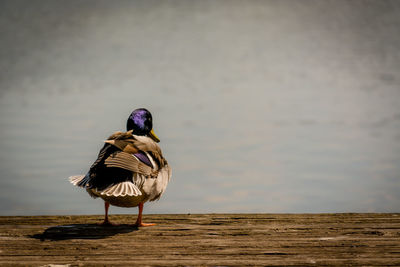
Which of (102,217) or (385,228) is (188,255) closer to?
(102,217)

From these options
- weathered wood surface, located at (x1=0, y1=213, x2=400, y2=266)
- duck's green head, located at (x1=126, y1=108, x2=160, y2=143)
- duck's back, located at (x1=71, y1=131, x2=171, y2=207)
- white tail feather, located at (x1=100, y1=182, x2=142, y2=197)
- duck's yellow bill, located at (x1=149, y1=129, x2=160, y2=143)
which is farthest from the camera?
duck's yellow bill, located at (x1=149, y1=129, x2=160, y2=143)

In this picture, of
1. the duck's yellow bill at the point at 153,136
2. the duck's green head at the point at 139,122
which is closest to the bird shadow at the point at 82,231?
the duck's green head at the point at 139,122

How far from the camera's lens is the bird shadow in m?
4.90

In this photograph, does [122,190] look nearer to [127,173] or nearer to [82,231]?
[127,173]

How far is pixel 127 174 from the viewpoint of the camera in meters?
5.28

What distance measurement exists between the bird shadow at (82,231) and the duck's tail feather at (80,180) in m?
0.55

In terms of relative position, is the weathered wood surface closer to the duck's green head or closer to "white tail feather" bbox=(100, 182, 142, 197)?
"white tail feather" bbox=(100, 182, 142, 197)

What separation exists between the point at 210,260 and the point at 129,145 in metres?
2.04

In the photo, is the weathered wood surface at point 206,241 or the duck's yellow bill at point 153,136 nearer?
the weathered wood surface at point 206,241

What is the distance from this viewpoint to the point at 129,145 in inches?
220

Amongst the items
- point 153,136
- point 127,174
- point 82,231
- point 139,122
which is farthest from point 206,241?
point 153,136

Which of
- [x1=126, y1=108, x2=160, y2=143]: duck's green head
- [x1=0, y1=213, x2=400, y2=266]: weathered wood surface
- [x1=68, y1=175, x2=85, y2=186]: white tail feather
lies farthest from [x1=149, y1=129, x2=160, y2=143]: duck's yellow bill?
[x1=68, y1=175, x2=85, y2=186]: white tail feather

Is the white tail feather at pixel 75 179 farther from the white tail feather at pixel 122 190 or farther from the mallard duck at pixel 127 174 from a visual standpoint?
the white tail feather at pixel 122 190

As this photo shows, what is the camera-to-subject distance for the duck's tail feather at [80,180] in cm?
517
